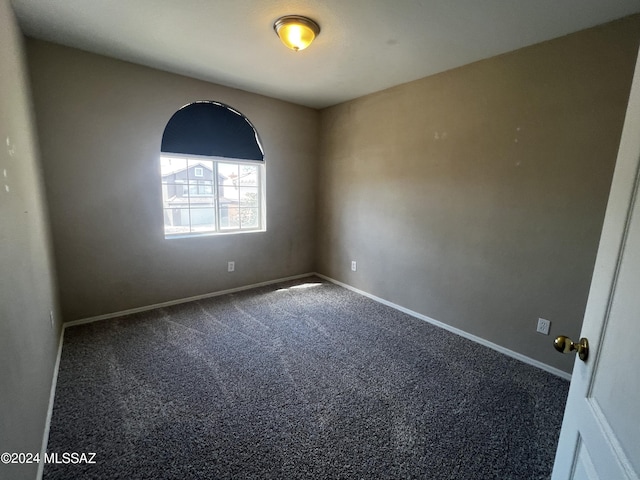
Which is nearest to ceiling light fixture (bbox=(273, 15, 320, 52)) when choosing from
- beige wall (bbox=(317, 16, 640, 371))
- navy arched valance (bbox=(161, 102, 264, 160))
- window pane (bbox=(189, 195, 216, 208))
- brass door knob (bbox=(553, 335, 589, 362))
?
beige wall (bbox=(317, 16, 640, 371))

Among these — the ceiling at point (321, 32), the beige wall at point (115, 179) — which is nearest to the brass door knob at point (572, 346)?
the ceiling at point (321, 32)

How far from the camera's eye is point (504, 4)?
69.8 inches

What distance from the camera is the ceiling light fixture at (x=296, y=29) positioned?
1972 millimetres

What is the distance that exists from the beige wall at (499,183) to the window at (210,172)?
138 centimetres

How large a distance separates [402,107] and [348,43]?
1084mm

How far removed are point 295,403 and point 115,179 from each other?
2660 millimetres

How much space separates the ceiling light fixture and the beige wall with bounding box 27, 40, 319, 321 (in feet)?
5.15

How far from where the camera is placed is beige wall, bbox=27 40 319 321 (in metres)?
2.53

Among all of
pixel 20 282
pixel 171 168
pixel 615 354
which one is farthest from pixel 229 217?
pixel 615 354

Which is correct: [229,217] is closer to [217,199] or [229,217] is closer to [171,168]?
[217,199]

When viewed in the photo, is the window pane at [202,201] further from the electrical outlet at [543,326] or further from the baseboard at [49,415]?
the electrical outlet at [543,326]

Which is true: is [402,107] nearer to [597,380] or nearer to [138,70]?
[138,70]

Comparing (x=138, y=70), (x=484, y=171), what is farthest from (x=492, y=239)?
(x=138, y=70)

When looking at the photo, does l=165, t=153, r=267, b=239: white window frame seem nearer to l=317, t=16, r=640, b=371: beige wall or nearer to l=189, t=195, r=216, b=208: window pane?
l=189, t=195, r=216, b=208: window pane
